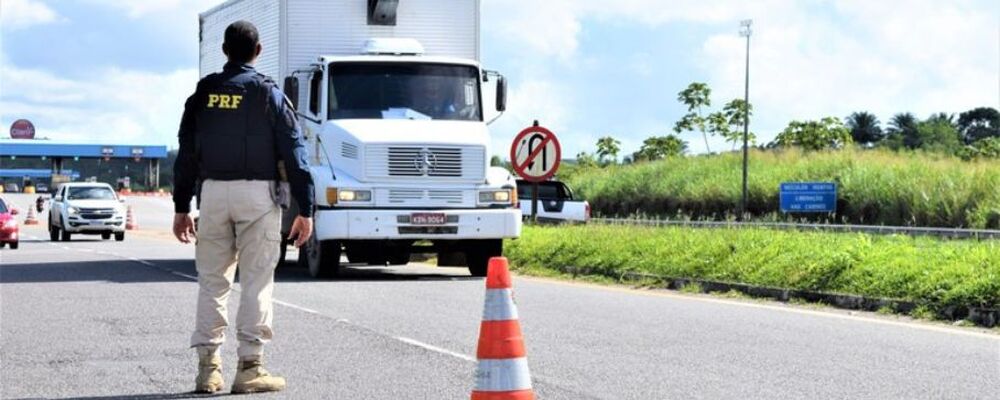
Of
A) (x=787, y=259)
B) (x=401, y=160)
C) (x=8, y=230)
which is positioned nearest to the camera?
(x=787, y=259)

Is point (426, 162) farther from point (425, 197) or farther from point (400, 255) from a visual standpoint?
point (400, 255)

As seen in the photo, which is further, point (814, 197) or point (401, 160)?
point (814, 197)

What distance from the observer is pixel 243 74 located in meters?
7.57

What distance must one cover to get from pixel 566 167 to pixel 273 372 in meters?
84.6

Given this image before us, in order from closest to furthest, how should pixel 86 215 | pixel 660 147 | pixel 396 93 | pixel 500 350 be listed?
pixel 500 350 < pixel 396 93 < pixel 86 215 < pixel 660 147

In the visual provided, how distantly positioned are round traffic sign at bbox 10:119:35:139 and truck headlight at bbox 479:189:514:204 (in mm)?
127889

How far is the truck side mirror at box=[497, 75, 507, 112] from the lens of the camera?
19.1 m

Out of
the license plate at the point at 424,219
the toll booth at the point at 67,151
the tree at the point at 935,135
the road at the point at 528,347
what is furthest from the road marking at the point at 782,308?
the toll booth at the point at 67,151

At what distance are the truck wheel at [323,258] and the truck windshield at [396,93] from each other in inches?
66.2

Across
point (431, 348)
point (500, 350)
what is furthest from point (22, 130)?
point (500, 350)

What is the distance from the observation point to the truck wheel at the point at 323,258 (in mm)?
18281

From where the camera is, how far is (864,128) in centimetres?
14962

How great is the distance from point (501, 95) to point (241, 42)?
1163cm

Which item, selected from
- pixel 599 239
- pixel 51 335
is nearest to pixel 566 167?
pixel 599 239
